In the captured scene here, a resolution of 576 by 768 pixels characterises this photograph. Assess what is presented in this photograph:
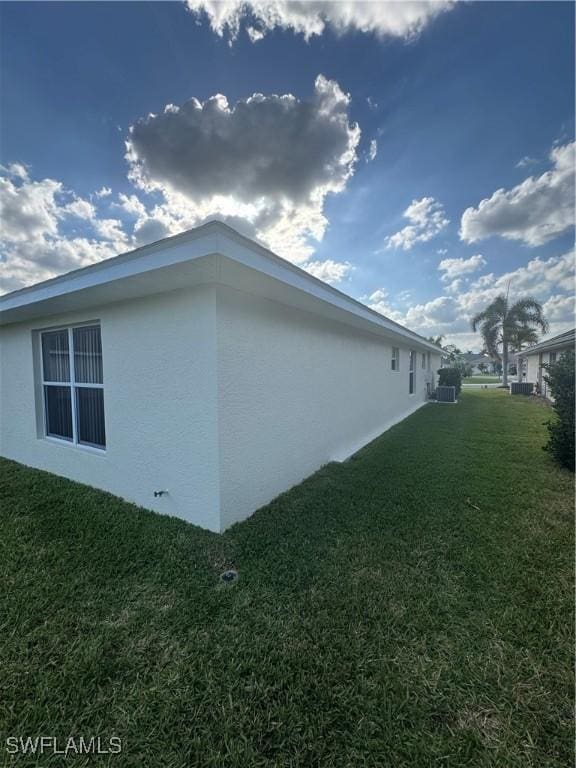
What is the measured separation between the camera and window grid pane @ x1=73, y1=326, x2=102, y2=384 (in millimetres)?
4449

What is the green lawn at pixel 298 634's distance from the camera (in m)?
1.54

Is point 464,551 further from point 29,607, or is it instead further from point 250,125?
point 250,125

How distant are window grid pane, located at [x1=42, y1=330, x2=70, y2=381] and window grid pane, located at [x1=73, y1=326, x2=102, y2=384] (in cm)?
31

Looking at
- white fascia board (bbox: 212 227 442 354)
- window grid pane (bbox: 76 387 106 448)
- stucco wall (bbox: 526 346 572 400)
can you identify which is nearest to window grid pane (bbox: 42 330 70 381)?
window grid pane (bbox: 76 387 106 448)

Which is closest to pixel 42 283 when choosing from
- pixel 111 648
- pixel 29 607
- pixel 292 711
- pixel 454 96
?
pixel 29 607

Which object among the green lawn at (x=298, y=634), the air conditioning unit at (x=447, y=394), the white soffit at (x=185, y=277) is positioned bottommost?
the green lawn at (x=298, y=634)

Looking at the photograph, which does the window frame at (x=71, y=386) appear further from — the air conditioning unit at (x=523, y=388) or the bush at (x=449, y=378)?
the air conditioning unit at (x=523, y=388)

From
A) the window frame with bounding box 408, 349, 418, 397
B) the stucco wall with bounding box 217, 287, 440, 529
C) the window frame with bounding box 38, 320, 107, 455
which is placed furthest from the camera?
the window frame with bounding box 408, 349, 418, 397

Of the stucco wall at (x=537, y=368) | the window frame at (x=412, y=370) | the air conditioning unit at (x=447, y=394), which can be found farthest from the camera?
the stucco wall at (x=537, y=368)

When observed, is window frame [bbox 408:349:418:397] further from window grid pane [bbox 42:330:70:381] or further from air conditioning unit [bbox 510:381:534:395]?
window grid pane [bbox 42:330:70:381]

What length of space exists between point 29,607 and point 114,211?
6219mm

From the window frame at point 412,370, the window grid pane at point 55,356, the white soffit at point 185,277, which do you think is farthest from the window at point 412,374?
the window grid pane at point 55,356

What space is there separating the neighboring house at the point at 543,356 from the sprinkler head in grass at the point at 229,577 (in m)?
9.46

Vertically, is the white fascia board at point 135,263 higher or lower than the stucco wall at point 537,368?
higher
